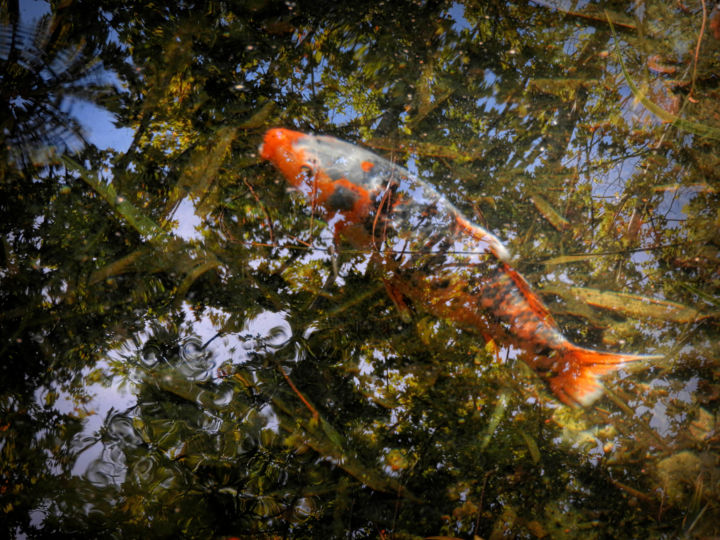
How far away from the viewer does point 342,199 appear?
136 cm

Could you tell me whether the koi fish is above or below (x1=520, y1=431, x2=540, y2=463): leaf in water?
above

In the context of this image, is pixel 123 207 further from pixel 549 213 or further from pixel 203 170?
pixel 549 213

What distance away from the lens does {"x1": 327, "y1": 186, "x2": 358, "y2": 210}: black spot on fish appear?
136 centimetres

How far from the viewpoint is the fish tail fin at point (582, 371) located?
4.11ft

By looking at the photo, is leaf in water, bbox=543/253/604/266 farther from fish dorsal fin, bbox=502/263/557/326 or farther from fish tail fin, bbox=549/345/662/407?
fish tail fin, bbox=549/345/662/407

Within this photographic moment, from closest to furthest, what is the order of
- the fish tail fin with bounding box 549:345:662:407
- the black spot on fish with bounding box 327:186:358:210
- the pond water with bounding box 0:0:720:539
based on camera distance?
1. the pond water with bounding box 0:0:720:539
2. the fish tail fin with bounding box 549:345:662:407
3. the black spot on fish with bounding box 327:186:358:210

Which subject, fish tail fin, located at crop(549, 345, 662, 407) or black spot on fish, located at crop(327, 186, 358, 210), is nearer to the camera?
fish tail fin, located at crop(549, 345, 662, 407)

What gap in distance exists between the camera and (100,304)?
1219 millimetres

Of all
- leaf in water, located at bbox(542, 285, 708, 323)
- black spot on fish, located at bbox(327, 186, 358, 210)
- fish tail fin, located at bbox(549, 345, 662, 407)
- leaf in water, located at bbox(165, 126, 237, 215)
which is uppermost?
leaf in water, located at bbox(165, 126, 237, 215)

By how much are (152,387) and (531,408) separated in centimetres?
136

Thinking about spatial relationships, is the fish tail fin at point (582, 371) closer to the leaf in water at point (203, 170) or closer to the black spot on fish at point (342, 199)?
the black spot on fish at point (342, 199)

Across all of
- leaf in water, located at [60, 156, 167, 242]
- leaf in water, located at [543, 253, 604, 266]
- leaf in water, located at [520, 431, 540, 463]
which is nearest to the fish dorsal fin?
leaf in water, located at [543, 253, 604, 266]

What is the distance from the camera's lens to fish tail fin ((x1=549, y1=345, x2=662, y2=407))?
1.25 meters

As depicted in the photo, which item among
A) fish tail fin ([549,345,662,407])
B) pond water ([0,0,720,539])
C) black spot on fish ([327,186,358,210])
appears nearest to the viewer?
pond water ([0,0,720,539])
